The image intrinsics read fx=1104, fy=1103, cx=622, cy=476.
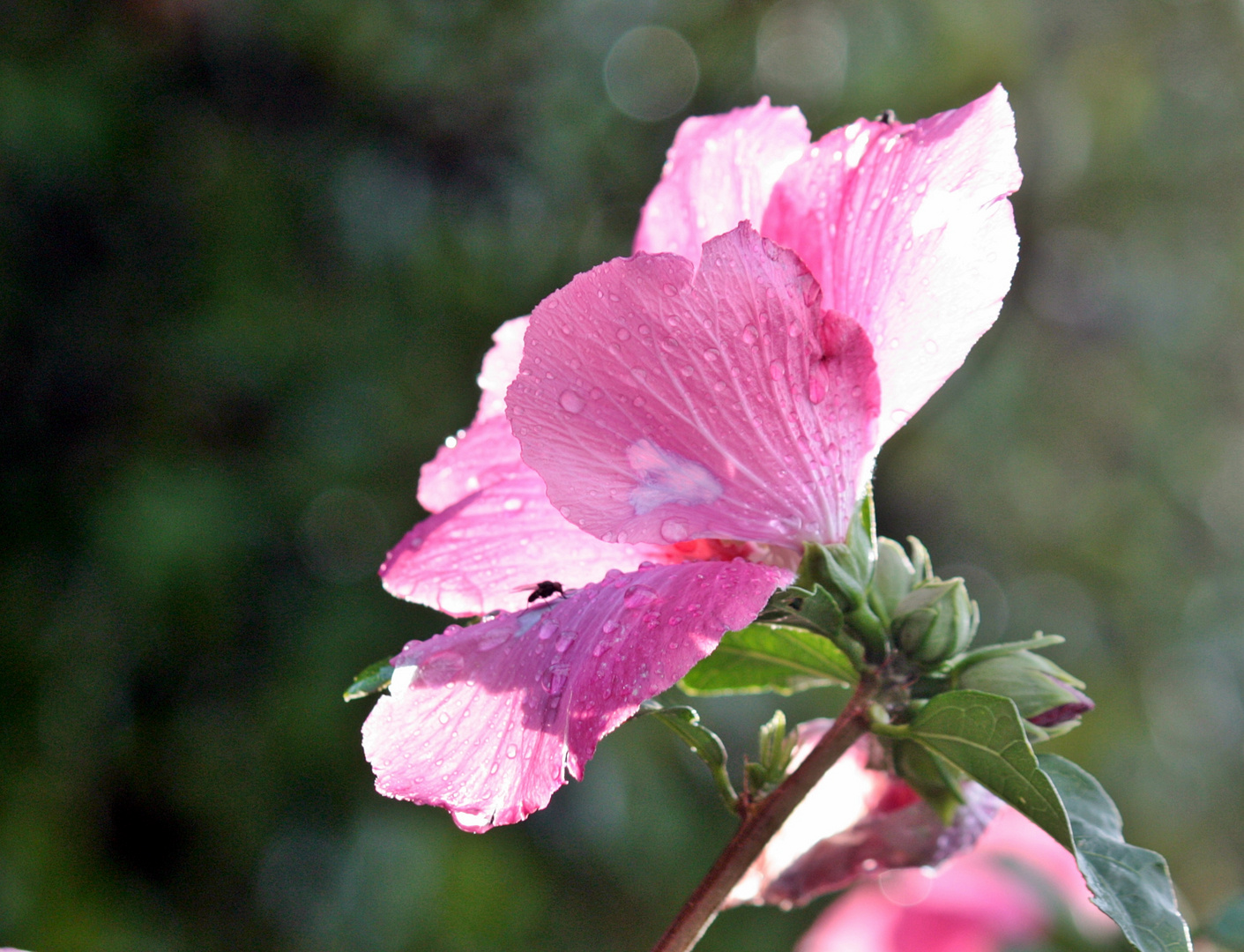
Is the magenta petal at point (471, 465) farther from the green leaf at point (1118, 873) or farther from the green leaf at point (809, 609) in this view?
the green leaf at point (1118, 873)

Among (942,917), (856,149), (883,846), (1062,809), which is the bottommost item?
(942,917)

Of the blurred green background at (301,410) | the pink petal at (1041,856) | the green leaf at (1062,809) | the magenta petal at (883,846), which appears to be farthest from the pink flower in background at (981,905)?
the blurred green background at (301,410)

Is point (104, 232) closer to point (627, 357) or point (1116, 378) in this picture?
point (627, 357)

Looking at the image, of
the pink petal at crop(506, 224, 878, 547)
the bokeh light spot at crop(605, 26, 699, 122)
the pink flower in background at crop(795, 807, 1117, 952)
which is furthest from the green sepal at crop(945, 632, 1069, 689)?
the bokeh light spot at crop(605, 26, 699, 122)

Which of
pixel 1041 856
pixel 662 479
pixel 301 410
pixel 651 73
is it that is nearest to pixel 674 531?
pixel 662 479

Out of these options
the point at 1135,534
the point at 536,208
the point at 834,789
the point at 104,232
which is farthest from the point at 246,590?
the point at 1135,534

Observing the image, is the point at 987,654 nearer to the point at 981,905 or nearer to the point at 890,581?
the point at 890,581
